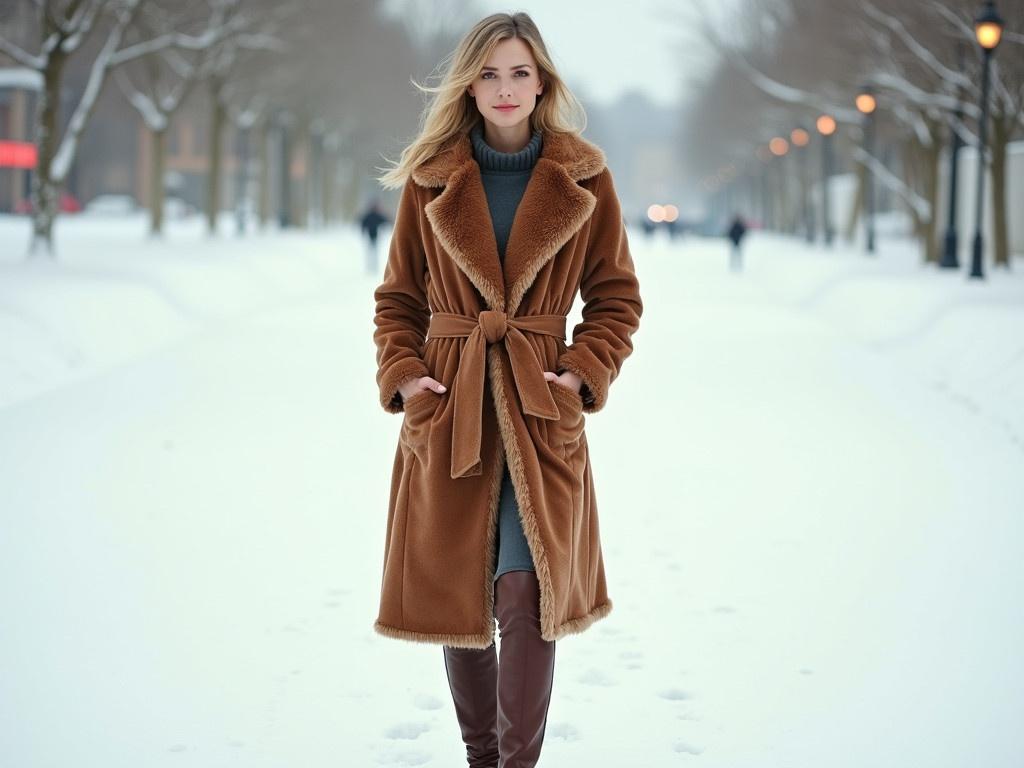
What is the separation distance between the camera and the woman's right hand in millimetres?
3498

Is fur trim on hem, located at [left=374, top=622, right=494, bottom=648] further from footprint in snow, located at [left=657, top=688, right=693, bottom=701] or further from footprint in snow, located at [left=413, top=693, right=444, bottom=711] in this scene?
footprint in snow, located at [left=657, top=688, right=693, bottom=701]

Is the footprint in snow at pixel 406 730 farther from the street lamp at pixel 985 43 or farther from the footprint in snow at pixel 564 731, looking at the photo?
the street lamp at pixel 985 43

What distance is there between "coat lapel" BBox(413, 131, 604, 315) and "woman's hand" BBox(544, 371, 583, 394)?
0.18m

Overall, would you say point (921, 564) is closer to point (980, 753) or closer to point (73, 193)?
point (980, 753)

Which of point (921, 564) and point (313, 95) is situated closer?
point (921, 564)

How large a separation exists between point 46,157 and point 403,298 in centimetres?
1930

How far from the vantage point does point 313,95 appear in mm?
47688

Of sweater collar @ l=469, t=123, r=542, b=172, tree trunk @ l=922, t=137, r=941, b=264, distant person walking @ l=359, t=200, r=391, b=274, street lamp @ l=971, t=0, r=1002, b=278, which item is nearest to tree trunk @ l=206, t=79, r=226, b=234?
distant person walking @ l=359, t=200, r=391, b=274

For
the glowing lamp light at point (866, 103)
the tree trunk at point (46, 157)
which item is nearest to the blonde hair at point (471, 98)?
the tree trunk at point (46, 157)

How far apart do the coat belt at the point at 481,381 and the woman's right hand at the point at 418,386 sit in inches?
1.7

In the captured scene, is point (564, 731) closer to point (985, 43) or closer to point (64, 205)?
point (985, 43)

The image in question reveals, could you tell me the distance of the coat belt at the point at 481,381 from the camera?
3.43 metres

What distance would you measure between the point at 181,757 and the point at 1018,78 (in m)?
23.7

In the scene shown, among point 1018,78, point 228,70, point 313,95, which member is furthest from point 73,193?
point 1018,78
